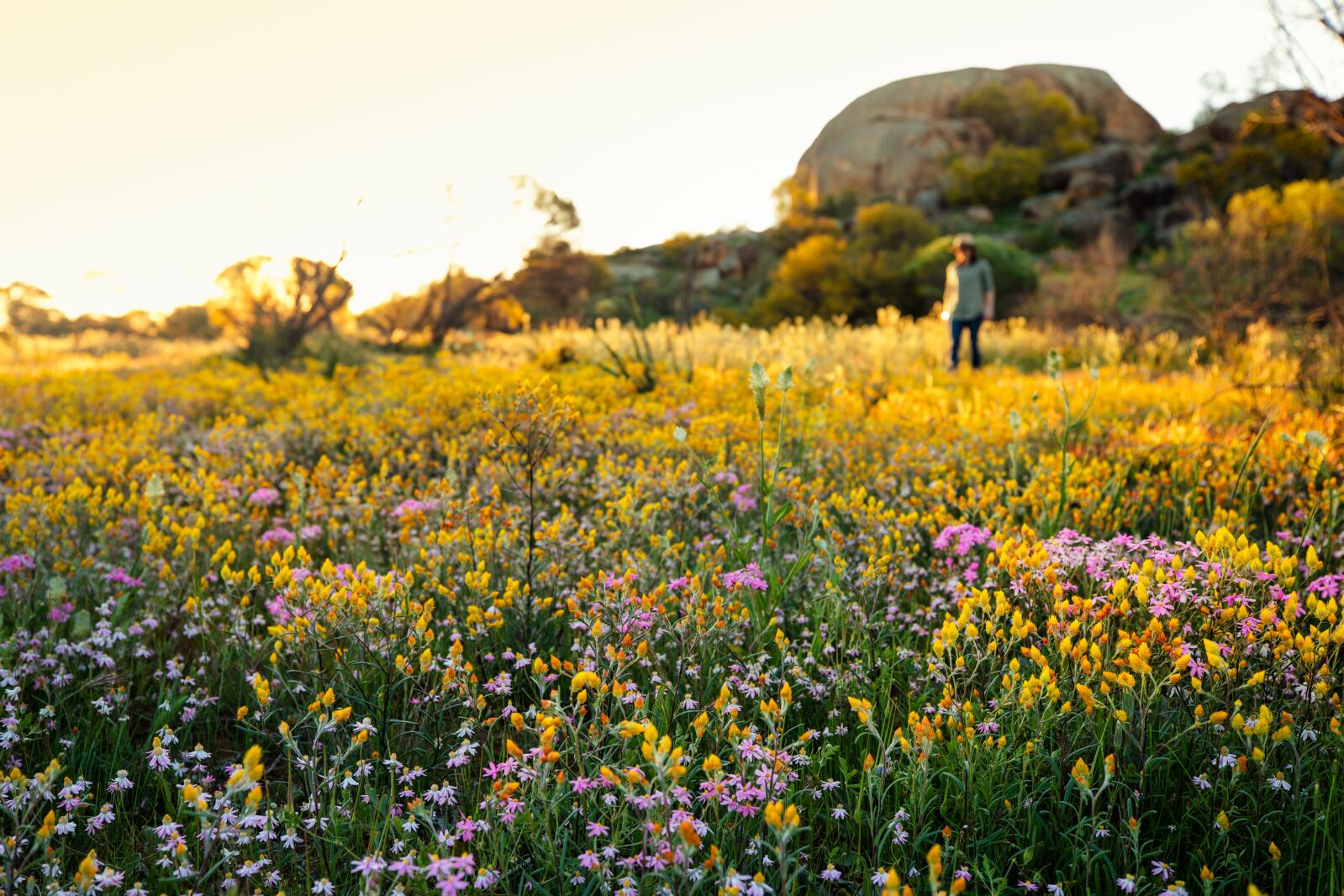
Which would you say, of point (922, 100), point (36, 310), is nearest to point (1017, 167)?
point (922, 100)

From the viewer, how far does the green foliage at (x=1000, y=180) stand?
39938 millimetres

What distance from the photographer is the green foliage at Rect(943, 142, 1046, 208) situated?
39938 millimetres

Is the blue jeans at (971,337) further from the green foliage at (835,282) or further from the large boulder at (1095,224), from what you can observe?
the large boulder at (1095,224)

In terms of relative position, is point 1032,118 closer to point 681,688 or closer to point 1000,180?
point 1000,180

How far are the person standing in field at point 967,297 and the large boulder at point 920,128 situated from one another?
3519cm

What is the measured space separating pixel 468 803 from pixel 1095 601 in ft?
5.73

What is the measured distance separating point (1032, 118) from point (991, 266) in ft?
104

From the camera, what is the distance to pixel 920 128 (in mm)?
49938

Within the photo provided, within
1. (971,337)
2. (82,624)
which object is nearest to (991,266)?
(971,337)

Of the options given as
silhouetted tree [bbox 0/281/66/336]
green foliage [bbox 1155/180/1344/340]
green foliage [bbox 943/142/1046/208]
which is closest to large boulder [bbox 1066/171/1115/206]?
green foliage [bbox 943/142/1046/208]

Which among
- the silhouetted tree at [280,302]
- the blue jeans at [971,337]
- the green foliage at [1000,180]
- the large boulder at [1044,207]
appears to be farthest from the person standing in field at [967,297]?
the green foliage at [1000,180]

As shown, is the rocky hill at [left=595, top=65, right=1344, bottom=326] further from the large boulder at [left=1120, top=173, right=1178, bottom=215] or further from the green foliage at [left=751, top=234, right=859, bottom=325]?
the green foliage at [left=751, top=234, right=859, bottom=325]

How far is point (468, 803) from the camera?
204 cm

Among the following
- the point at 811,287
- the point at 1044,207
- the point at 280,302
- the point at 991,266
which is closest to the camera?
the point at 280,302
